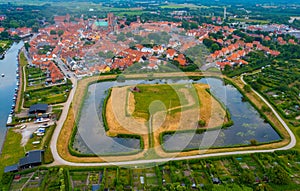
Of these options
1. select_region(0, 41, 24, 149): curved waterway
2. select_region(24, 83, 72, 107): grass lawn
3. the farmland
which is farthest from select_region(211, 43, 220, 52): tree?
select_region(0, 41, 24, 149): curved waterway

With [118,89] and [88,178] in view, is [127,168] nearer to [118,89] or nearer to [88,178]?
[88,178]

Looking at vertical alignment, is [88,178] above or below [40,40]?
below

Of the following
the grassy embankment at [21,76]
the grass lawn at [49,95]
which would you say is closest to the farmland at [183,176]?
the grass lawn at [49,95]

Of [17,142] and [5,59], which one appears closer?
[17,142]

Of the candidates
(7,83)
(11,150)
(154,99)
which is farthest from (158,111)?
(7,83)

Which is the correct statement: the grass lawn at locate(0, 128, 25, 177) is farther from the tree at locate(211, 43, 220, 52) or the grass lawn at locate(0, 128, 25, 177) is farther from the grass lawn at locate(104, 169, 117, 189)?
the tree at locate(211, 43, 220, 52)

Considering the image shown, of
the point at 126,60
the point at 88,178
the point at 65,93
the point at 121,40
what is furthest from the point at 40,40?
the point at 88,178
